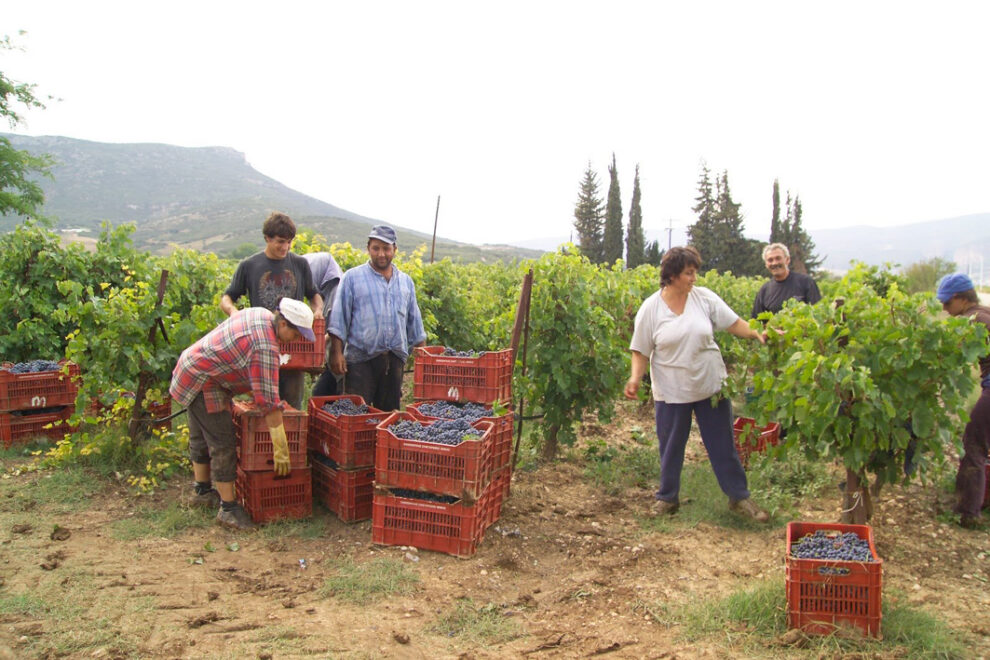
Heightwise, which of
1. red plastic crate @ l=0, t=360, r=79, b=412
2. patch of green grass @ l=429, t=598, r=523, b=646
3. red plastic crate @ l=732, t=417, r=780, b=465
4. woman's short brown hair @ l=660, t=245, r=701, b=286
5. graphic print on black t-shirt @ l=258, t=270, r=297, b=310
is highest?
woman's short brown hair @ l=660, t=245, r=701, b=286

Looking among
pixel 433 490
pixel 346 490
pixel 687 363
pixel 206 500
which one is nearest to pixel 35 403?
pixel 206 500

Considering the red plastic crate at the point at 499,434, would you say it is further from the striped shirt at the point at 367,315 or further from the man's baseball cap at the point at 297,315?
the man's baseball cap at the point at 297,315

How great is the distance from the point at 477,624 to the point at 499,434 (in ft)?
5.30

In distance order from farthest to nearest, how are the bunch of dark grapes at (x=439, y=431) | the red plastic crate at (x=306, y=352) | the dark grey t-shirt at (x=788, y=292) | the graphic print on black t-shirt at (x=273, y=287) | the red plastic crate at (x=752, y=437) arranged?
the dark grey t-shirt at (x=788, y=292) < the red plastic crate at (x=752, y=437) < the red plastic crate at (x=306, y=352) < the graphic print on black t-shirt at (x=273, y=287) < the bunch of dark grapes at (x=439, y=431)

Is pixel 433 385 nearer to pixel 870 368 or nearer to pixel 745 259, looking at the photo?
pixel 870 368

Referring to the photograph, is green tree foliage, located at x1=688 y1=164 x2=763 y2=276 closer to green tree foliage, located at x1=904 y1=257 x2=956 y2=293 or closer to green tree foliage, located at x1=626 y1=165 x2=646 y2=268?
green tree foliage, located at x1=626 y1=165 x2=646 y2=268

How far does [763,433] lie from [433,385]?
2778 millimetres

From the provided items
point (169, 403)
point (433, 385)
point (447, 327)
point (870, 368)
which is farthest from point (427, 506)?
point (447, 327)

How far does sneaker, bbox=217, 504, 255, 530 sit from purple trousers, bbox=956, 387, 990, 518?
185 inches

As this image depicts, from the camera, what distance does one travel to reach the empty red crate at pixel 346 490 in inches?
181

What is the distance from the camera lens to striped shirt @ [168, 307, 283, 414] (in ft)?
13.8

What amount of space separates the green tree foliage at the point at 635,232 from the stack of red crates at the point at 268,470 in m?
48.9

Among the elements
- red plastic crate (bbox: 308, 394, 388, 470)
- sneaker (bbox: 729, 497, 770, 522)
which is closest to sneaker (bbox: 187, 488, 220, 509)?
red plastic crate (bbox: 308, 394, 388, 470)

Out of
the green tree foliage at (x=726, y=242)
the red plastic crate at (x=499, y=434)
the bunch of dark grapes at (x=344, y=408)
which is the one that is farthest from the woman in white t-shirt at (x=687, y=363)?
the green tree foliage at (x=726, y=242)
